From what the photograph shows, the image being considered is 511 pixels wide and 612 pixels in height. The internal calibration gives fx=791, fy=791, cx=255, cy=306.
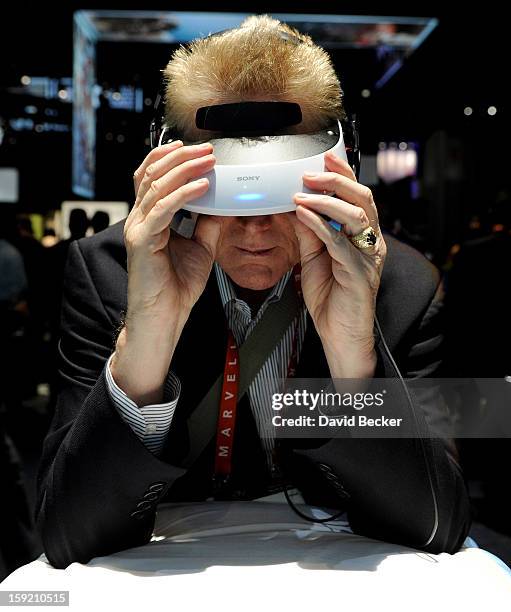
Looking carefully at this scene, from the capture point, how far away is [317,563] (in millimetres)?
875

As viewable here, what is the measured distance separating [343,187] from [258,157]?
0.11 metres

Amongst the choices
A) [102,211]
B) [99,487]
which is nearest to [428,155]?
[102,211]

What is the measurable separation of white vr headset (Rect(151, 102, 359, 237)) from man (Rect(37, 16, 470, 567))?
2 centimetres

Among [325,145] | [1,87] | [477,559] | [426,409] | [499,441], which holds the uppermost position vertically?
[1,87]

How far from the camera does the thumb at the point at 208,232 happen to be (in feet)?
3.36

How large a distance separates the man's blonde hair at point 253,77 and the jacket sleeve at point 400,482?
327 mm

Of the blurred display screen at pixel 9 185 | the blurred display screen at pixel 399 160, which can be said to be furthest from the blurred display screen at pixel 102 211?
the blurred display screen at pixel 9 185

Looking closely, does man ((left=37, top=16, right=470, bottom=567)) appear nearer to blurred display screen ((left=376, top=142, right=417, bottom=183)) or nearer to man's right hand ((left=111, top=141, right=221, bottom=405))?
man's right hand ((left=111, top=141, right=221, bottom=405))

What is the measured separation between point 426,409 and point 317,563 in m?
0.28

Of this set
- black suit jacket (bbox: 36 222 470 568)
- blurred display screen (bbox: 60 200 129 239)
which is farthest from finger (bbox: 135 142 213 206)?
blurred display screen (bbox: 60 200 129 239)

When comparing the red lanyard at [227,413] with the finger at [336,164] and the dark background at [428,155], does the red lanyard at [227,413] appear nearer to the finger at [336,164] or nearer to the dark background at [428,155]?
the finger at [336,164]

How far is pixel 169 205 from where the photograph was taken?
915 millimetres

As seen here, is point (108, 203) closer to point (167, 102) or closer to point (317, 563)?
point (167, 102)

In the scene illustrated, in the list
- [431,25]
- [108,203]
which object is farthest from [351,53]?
[108,203]
